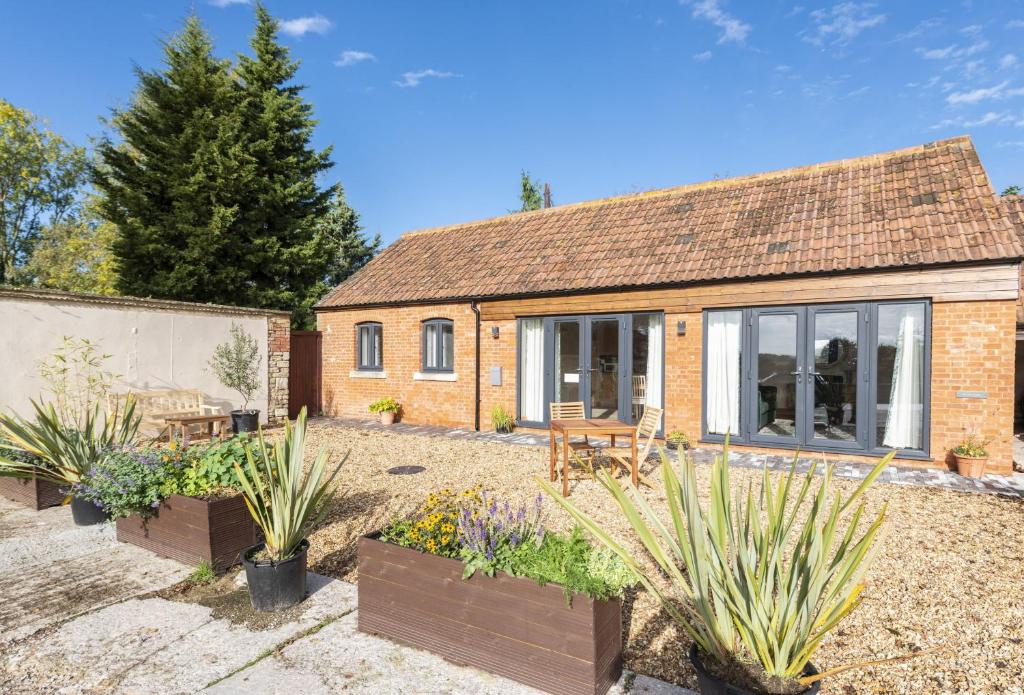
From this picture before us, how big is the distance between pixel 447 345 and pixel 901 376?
8518mm

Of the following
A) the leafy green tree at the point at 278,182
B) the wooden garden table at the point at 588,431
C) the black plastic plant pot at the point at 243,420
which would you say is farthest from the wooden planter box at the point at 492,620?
the leafy green tree at the point at 278,182

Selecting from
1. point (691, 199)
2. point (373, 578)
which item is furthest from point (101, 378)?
point (691, 199)

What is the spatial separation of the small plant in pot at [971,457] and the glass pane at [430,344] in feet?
31.2

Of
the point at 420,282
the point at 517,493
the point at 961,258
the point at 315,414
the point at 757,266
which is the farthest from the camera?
the point at 315,414

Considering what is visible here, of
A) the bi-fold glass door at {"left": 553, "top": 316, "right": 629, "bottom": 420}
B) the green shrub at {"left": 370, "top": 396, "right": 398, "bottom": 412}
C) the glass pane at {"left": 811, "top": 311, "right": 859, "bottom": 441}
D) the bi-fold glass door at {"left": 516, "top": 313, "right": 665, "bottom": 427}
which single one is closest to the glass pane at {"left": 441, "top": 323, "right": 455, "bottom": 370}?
the green shrub at {"left": 370, "top": 396, "right": 398, "bottom": 412}

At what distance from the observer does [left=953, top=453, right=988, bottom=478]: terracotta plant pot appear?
7.17 m

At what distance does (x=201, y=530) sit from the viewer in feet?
13.7

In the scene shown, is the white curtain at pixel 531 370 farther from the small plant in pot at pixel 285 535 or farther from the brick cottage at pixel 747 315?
the small plant in pot at pixel 285 535

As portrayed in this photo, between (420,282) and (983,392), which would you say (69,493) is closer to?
(420,282)

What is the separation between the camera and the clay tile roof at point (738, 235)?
8008 millimetres

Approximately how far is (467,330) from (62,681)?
9350 millimetres

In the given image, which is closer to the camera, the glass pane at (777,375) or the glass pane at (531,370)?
the glass pane at (777,375)

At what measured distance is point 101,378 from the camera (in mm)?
9500

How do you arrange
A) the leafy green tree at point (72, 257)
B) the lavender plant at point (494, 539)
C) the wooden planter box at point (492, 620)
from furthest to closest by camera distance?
1. the leafy green tree at point (72, 257)
2. the lavender plant at point (494, 539)
3. the wooden planter box at point (492, 620)
